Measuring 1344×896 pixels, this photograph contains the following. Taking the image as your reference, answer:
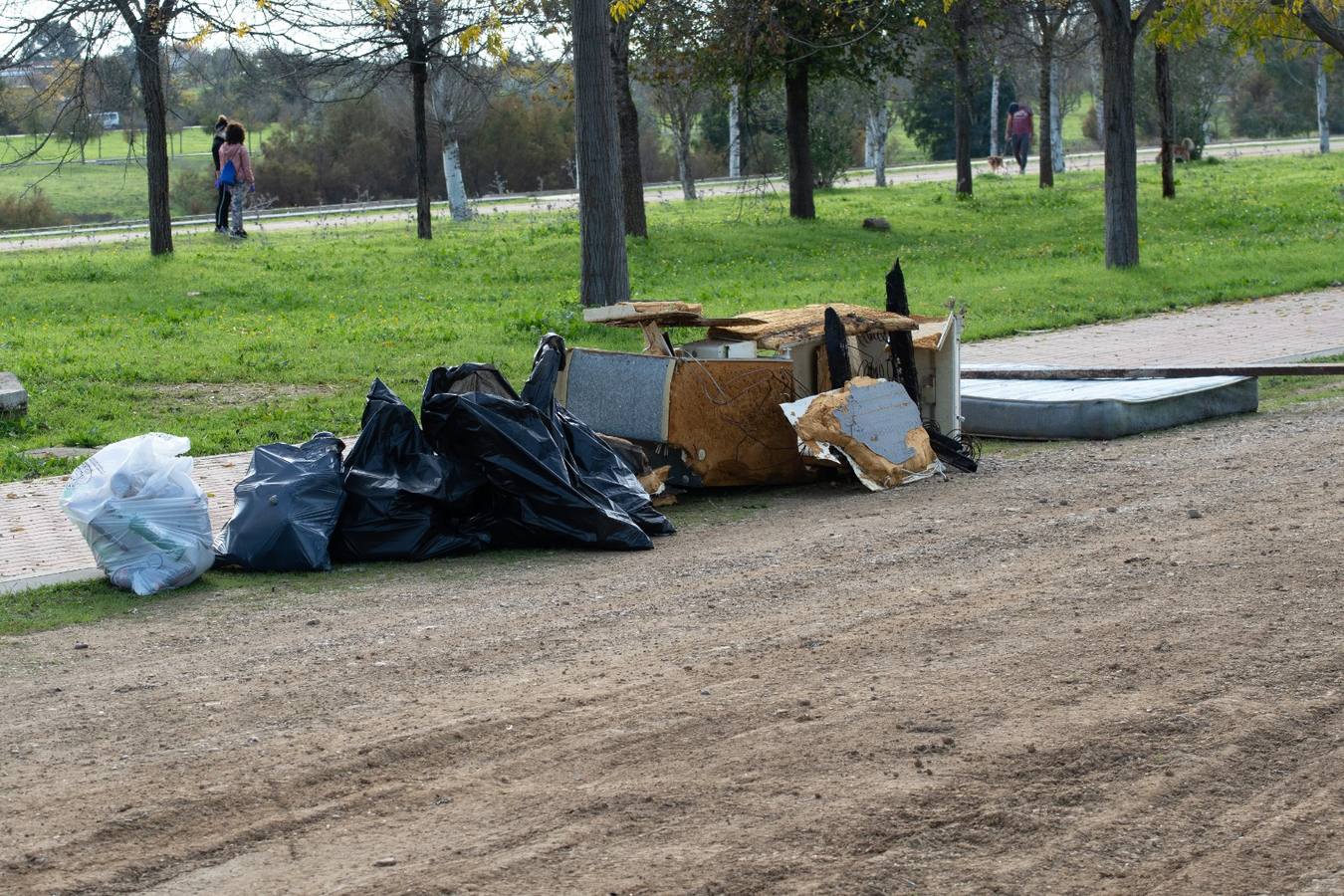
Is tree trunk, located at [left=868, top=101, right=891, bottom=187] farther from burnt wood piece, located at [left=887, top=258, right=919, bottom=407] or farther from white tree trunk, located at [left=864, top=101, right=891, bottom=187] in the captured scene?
burnt wood piece, located at [left=887, top=258, right=919, bottom=407]

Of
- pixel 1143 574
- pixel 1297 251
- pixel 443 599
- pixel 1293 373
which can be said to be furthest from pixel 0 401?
pixel 1297 251

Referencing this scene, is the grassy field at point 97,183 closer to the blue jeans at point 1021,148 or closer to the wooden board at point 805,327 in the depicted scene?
the blue jeans at point 1021,148

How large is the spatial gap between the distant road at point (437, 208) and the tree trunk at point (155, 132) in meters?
5.21

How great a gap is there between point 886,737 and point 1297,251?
1792cm

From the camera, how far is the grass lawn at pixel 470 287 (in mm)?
11898

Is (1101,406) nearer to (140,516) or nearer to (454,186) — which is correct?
(140,516)

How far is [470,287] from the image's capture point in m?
18.5

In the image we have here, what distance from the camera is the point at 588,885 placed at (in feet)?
11.6

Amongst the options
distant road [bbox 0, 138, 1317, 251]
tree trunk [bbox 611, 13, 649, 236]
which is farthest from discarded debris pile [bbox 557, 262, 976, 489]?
distant road [bbox 0, 138, 1317, 251]

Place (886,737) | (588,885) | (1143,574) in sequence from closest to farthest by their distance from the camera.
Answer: (588,885), (886,737), (1143,574)

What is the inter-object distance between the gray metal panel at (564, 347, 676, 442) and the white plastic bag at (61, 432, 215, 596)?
2.57 metres

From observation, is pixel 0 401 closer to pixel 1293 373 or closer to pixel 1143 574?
pixel 1143 574

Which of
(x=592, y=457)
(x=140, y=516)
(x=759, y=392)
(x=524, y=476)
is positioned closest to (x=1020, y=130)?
(x=759, y=392)

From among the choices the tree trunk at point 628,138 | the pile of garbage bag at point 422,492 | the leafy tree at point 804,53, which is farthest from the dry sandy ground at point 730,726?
the tree trunk at point 628,138
